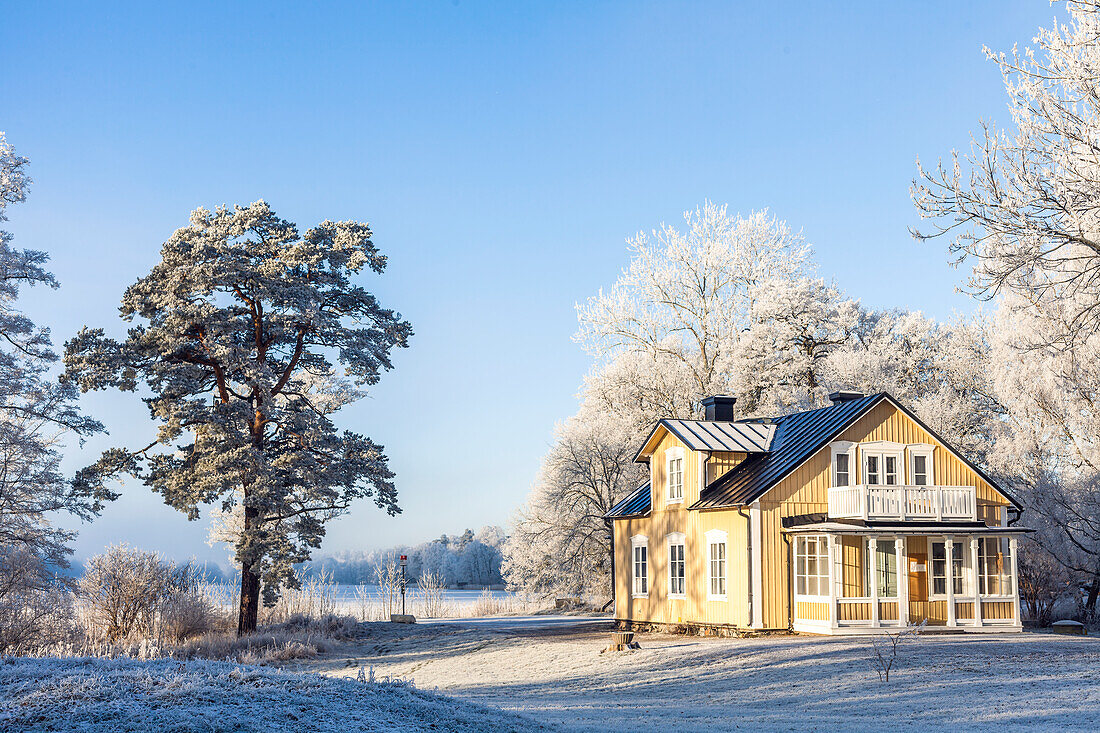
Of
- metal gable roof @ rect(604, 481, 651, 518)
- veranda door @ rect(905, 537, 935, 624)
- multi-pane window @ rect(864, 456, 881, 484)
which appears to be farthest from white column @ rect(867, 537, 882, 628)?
metal gable roof @ rect(604, 481, 651, 518)

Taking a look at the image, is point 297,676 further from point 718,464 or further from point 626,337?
point 626,337

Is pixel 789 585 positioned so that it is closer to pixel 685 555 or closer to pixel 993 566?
pixel 685 555

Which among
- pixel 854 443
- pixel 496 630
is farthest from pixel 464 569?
pixel 854 443

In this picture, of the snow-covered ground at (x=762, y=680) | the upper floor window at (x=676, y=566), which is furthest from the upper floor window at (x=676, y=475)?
the snow-covered ground at (x=762, y=680)

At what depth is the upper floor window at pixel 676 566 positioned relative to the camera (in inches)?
977

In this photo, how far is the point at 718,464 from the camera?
25.0 m

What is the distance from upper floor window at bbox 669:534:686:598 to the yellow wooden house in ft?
0.14

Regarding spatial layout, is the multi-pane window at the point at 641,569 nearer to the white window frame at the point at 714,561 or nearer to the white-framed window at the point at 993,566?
the white window frame at the point at 714,561

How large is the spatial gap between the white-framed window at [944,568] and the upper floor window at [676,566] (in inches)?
241

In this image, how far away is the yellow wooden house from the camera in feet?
72.7

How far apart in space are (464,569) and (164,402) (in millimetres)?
62753

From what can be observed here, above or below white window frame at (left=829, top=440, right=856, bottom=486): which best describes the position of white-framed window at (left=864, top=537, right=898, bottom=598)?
below

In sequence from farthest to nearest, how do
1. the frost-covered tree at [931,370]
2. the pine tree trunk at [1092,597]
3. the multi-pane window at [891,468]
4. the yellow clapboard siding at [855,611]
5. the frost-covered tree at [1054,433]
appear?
1. the frost-covered tree at [931,370]
2. the pine tree trunk at [1092,597]
3. the frost-covered tree at [1054,433]
4. the multi-pane window at [891,468]
5. the yellow clapboard siding at [855,611]

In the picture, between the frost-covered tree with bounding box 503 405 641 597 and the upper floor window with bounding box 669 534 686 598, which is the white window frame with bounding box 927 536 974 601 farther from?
the frost-covered tree with bounding box 503 405 641 597
